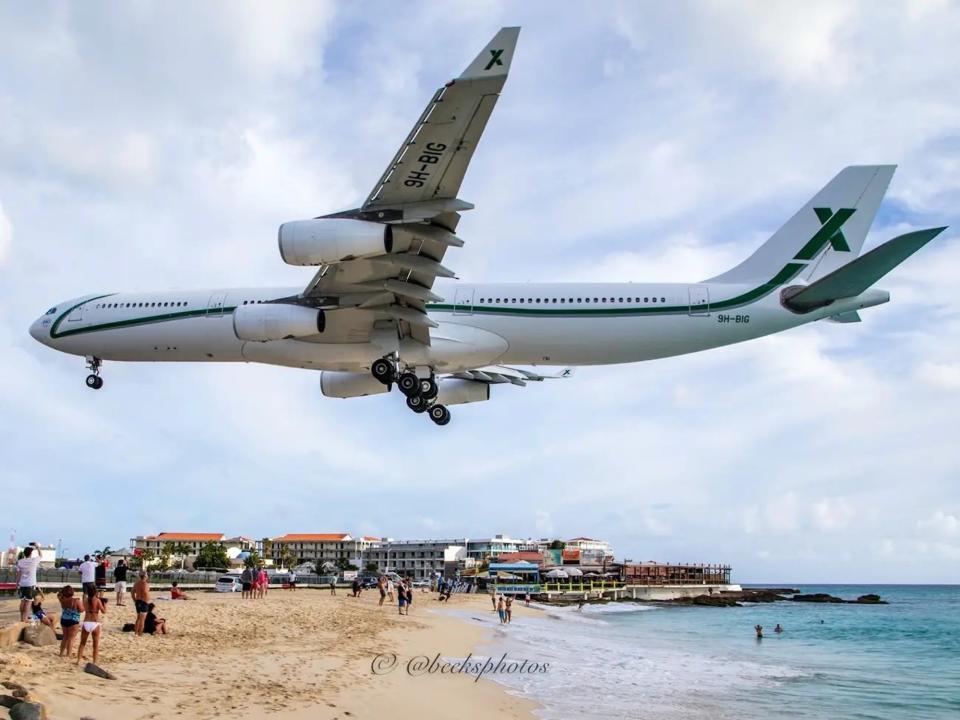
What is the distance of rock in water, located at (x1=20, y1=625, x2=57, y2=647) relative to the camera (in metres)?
14.5

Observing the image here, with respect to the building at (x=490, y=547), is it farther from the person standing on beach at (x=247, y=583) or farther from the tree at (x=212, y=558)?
the person standing on beach at (x=247, y=583)

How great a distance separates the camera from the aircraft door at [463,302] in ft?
83.5

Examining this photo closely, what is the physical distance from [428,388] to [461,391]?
5.06m

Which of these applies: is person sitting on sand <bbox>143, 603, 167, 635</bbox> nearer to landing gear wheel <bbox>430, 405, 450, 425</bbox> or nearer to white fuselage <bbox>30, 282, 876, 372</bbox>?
white fuselage <bbox>30, 282, 876, 372</bbox>

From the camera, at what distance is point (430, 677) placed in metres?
20.6

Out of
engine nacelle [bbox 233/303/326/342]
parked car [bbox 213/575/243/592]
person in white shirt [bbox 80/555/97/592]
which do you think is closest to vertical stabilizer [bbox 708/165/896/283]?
engine nacelle [bbox 233/303/326/342]

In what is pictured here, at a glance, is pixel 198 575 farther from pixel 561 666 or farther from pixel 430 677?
pixel 430 677

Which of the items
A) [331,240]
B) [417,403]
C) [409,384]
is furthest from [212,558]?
[331,240]

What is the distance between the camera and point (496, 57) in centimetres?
1644

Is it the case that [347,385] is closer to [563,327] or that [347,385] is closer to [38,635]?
[563,327]

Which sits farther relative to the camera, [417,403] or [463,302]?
[417,403]

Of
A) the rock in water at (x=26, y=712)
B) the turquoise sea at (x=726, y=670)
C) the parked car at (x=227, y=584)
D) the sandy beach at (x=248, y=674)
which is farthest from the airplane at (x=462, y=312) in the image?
the parked car at (x=227, y=584)

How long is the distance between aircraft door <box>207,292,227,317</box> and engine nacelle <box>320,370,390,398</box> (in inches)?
157

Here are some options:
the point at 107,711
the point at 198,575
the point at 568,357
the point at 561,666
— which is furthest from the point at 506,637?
the point at 198,575
